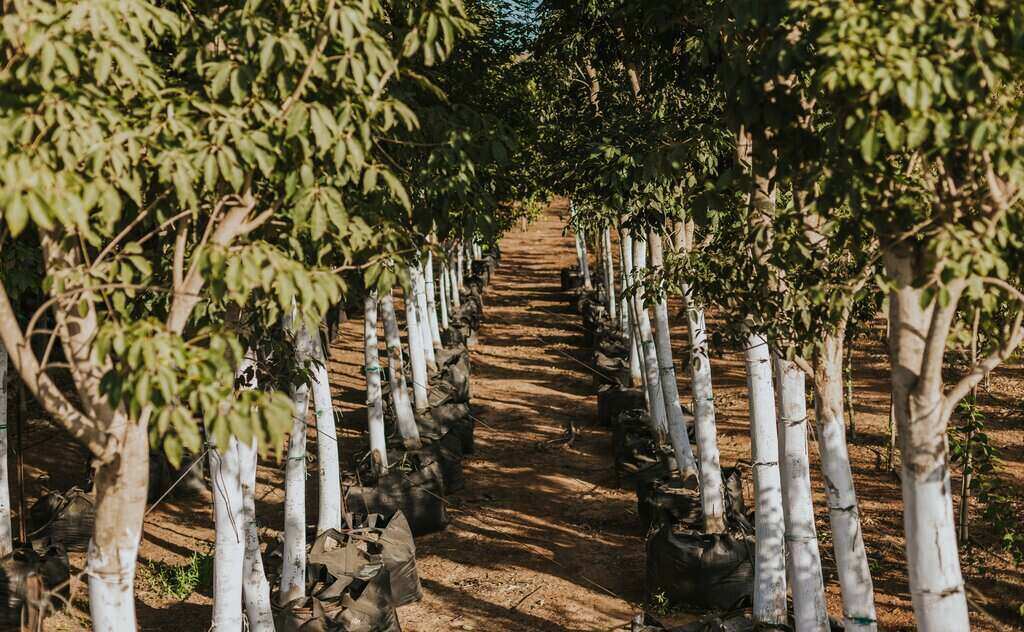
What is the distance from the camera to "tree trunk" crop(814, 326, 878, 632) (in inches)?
195

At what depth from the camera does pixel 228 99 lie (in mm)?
4641

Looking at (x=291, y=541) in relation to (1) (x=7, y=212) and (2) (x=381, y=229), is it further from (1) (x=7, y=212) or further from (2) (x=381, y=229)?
(1) (x=7, y=212)

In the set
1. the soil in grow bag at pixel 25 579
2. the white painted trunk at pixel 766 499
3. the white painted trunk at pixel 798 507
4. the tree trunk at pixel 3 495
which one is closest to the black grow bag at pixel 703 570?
the white painted trunk at pixel 766 499

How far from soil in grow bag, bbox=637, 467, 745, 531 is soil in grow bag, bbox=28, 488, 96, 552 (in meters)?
5.99

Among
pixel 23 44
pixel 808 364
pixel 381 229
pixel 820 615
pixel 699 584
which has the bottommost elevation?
pixel 699 584

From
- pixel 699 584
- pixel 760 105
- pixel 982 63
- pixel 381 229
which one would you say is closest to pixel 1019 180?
pixel 982 63

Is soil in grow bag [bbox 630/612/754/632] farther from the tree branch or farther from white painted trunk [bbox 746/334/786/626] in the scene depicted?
the tree branch

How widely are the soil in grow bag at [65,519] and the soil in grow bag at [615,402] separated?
23.7 ft

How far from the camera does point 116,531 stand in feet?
14.3

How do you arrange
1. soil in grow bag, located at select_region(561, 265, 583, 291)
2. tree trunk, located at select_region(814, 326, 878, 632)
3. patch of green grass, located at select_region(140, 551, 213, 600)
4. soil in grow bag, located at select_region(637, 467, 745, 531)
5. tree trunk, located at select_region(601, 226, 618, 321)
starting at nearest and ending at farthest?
tree trunk, located at select_region(814, 326, 878, 632) → patch of green grass, located at select_region(140, 551, 213, 600) → soil in grow bag, located at select_region(637, 467, 745, 531) → tree trunk, located at select_region(601, 226, 618, 321) → soil in grow bag, located at select_region(561, 265, 583, 291)

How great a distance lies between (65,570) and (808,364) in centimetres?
724

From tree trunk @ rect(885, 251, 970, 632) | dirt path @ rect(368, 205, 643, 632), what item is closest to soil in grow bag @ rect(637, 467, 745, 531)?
dirt path @ rect(368, 205, 643, 632)

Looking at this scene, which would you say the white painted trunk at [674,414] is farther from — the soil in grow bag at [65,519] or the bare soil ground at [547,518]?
the soil in grow bag at [65,519]

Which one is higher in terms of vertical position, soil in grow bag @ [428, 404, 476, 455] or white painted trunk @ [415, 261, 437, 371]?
white painted trunk @ [415, 261, 437, 371]
